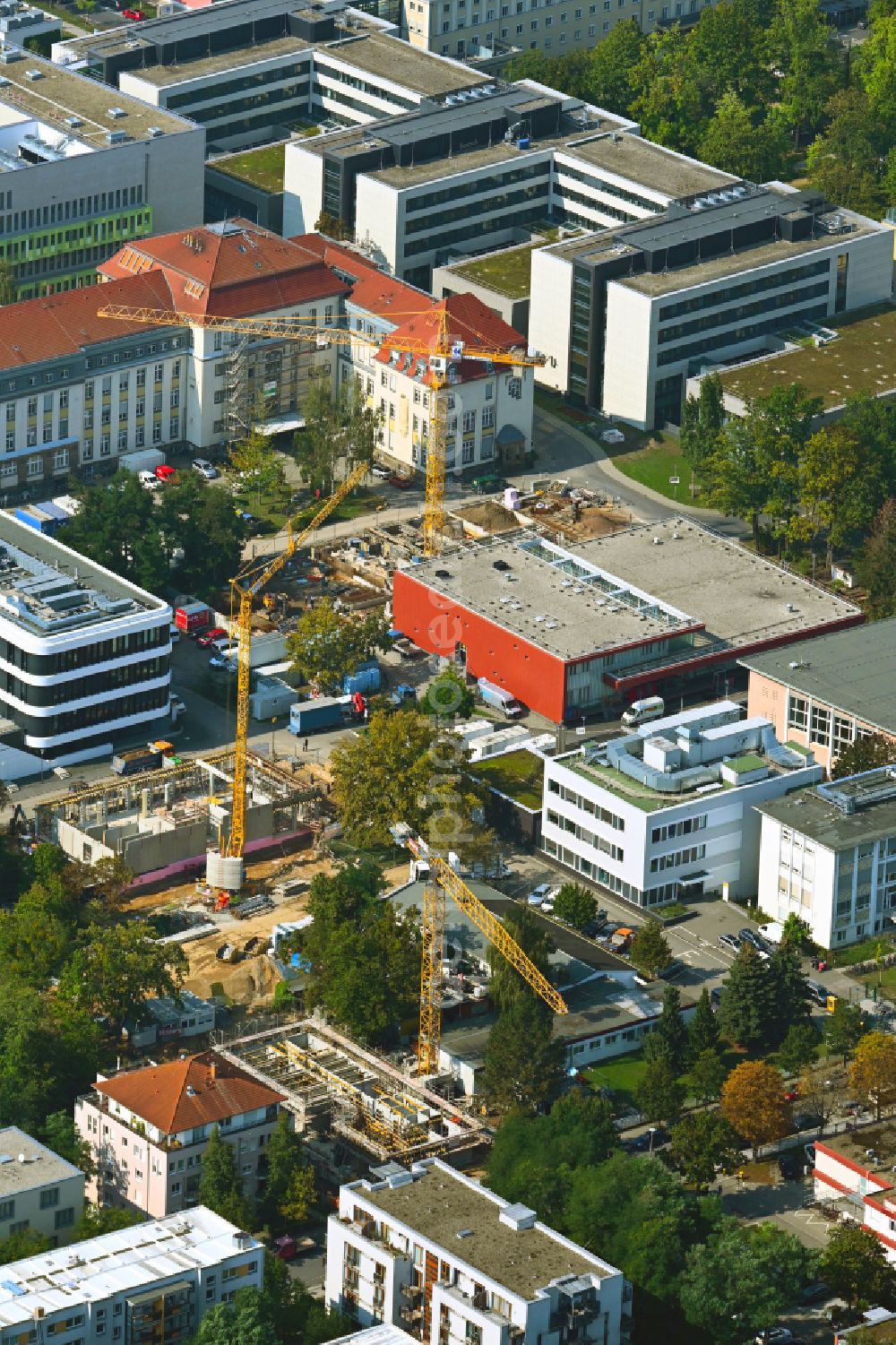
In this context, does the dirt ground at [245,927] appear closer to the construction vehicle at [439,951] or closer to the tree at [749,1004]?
the construction vehicle at [439,951]

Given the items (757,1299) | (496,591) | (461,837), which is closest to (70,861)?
(461,837)

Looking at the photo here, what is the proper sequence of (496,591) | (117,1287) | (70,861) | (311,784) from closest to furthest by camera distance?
(117,1287) → (70,861) → (311,784) → (496,591)

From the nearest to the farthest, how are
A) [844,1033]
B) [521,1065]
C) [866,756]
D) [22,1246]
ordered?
[22,1246] < [521,1065] < [844,1033] < [866,756]

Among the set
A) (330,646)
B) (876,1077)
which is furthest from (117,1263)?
(330,646)

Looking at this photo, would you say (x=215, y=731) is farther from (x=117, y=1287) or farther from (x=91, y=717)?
(x=117, y=1287)

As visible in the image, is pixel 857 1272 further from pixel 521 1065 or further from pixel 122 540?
pixel 122 540

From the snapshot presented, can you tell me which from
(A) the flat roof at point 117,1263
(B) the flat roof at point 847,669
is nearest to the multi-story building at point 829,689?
(B) the flat roof at point 847,669

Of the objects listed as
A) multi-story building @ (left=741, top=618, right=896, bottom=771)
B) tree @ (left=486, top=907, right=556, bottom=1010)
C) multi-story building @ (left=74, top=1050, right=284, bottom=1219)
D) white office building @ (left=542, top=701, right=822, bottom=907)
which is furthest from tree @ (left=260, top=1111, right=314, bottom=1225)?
multi-story building @ (left=741, top=618, right=896, bottom=771)

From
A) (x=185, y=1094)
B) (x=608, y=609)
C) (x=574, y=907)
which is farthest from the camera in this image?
(x=608, y=609)
